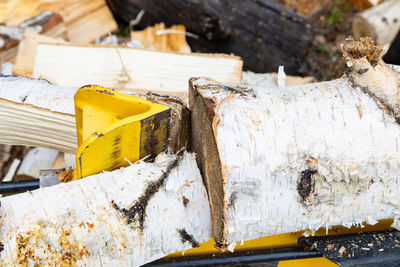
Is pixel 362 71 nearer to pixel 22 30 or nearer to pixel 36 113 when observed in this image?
pixel 36 113

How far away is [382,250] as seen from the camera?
A: 52.6 inches

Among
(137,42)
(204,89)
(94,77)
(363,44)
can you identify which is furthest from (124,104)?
(137,42)

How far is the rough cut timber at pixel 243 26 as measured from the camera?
253cm

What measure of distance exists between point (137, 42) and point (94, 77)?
0.53 metres

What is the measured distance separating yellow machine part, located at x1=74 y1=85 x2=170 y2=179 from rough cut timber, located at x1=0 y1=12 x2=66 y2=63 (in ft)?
5.13

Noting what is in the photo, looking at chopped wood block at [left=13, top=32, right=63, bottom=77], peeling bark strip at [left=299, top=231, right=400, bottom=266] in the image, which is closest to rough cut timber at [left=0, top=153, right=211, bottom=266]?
peeling bark strip at [left=299, top=231, right=400, bottom=266]

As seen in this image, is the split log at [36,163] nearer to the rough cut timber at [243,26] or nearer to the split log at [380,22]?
the rough cut timber at [243,26]

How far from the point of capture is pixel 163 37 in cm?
265

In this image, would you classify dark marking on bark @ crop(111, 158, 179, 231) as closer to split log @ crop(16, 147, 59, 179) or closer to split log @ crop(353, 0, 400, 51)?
split log @ crop(16, 147, 59, 179)

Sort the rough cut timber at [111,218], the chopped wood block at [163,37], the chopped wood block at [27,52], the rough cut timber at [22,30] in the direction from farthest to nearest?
1. the chopped wood block at [163,37]
2. the rough cut timber at [22,30]
3. the chopped wood block at [27,52]
4. the rough cut timber at [111,218]

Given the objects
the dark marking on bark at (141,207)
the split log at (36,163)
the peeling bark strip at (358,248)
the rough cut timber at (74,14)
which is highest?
the rough cut timber at (74,14)

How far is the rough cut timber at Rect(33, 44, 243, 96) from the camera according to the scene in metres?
2.09

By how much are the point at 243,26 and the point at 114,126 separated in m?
1.71

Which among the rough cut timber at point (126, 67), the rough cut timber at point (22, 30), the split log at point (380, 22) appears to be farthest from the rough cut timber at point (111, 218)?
the split log at point (380, 22)
